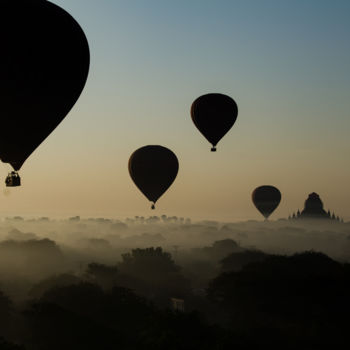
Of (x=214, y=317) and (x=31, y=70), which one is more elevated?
(x=31, y=70)

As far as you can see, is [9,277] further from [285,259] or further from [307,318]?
[307,318]

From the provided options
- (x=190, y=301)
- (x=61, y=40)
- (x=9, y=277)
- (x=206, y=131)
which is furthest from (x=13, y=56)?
(x=9, y=277)

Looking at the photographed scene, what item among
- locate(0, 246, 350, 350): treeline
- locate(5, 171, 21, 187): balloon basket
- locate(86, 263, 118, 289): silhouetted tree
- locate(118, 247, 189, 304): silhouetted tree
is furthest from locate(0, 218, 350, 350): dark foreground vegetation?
locate(5, 171, 21, 187): balloon basket

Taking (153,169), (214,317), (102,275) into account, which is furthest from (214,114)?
(102,275)

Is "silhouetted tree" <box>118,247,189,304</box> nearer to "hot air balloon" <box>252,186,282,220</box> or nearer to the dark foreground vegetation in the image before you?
the dark foreground vegetation

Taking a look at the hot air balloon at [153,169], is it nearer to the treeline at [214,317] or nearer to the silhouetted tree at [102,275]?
the treeline at [214,317]

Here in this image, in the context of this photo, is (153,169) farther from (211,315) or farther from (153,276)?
(153,276)

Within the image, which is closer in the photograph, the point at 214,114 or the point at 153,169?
the point at 214,114
